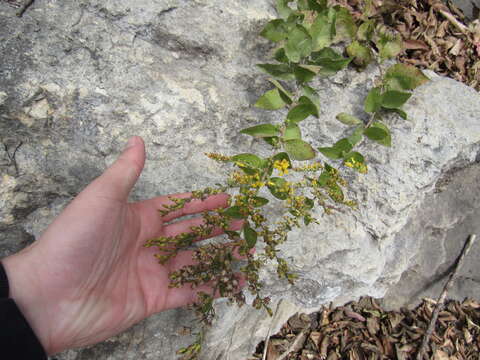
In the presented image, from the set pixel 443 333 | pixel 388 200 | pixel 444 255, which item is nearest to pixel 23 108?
pixel 388 200

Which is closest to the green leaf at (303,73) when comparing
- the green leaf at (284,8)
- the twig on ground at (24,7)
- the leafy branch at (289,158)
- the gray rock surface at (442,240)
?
the leafy branch at (289,158)

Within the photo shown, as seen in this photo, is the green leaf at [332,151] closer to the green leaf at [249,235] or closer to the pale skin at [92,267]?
the green leaf at [249,235]

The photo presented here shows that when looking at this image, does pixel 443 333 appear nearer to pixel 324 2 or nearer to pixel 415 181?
pixel 415 181

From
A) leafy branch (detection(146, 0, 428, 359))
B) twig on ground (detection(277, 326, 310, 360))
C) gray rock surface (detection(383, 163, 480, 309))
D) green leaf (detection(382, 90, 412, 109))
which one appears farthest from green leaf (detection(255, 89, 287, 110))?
twig on ground (detection(277, 326, 310, 360))

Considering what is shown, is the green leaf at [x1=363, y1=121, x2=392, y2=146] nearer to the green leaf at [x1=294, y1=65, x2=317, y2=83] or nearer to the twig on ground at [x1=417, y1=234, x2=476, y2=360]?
the green leaf at [x1=294, y1=65, x2=317, y2=83]

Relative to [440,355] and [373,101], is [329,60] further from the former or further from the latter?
[440,355]
